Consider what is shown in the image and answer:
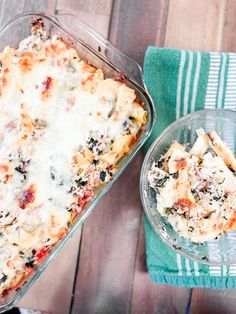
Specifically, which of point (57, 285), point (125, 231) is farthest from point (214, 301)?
point (57, 285)

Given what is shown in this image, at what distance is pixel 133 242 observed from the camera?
1.57 metres

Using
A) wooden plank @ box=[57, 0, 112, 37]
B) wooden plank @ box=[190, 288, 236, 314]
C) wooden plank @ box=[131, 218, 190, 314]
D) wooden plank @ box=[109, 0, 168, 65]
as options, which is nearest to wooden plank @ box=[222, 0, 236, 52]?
wooden plank @ box=[109, 0, 168, 65]

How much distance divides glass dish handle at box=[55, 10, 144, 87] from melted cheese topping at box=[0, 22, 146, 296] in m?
0.12

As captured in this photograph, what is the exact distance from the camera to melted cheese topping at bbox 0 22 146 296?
4.29 ft

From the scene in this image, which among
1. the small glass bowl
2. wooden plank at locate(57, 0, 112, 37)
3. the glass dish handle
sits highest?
wooden plank at locate(57, 0, 112, 37)

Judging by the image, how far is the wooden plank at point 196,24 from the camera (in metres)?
1.53

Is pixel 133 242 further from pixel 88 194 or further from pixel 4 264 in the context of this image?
pixel 4 264

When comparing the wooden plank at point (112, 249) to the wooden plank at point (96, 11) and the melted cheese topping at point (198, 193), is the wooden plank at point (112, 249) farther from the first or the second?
the wooden plank at point (96, 11)

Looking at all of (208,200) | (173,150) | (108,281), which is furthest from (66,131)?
(108,281)

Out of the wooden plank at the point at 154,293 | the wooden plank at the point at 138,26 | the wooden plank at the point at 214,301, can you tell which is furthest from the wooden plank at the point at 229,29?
the wooden plank at the point at 214,301

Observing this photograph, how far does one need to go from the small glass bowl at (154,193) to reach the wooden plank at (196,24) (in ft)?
0.69

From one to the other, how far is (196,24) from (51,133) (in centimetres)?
54

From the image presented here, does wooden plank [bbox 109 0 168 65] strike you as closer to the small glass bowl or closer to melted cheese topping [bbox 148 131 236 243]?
the small glass bowl

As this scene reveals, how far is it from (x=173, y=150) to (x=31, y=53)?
42 centimetres
